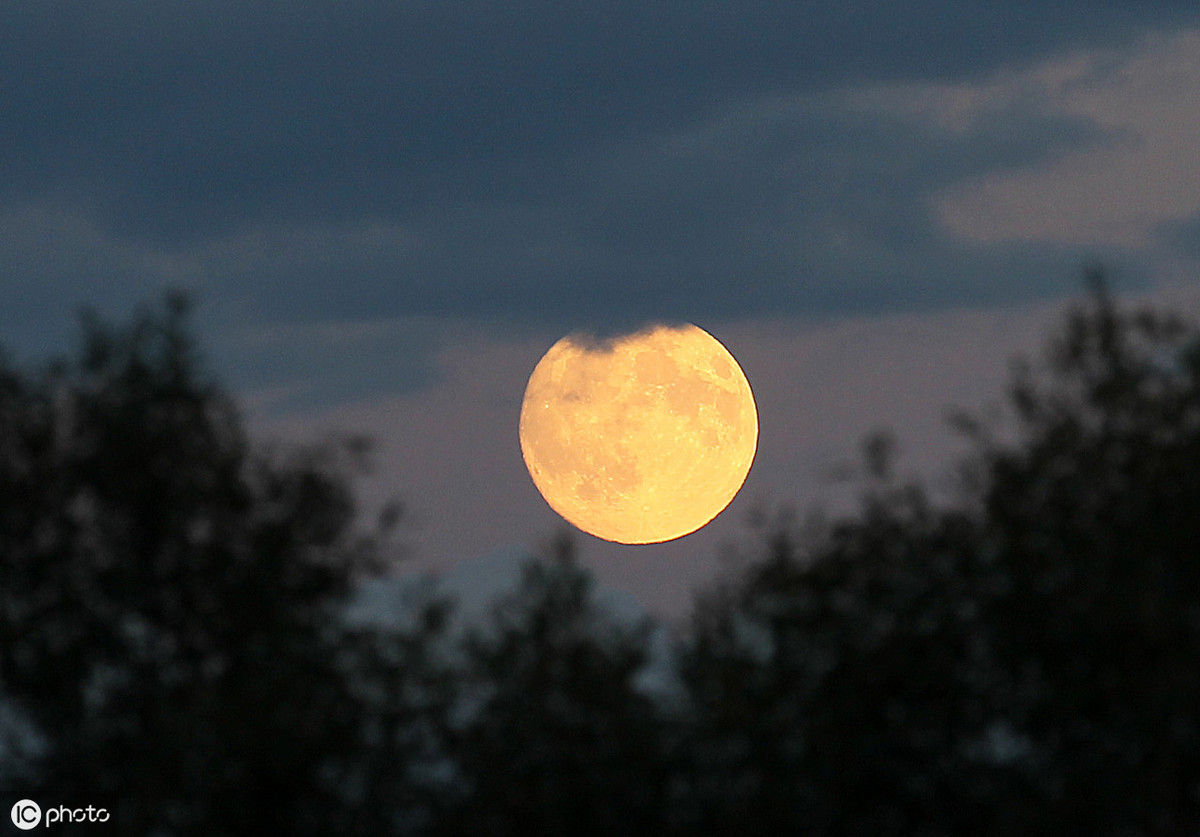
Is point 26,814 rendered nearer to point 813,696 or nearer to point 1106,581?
point 813,696

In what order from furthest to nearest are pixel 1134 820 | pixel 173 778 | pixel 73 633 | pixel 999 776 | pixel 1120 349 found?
pixel 73 633
pixel 1120 349
pixel 173 778
pixel 999 776
pixel 1134 820

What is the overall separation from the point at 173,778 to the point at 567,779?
19.2 ft

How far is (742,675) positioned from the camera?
2216 centimetres

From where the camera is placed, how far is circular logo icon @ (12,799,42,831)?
997 inches

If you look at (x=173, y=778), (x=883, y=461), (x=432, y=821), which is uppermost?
(x=883, y=461)

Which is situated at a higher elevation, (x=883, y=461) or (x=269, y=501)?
(x=269, y=501)

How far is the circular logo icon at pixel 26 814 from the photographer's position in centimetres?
2531

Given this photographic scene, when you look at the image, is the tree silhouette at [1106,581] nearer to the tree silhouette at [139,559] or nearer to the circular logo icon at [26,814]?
the tree silhouette at [139,559]

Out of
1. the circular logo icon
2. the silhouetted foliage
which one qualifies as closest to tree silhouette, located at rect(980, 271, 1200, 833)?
the silhouetted foliage

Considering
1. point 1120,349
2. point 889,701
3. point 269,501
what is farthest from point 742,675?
point 269,501

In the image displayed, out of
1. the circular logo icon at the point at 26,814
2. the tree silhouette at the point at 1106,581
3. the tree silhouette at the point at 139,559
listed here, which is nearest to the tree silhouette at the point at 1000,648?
the tree silhouette at the point at 1106,581

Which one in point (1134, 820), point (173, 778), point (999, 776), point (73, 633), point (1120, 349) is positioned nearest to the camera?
point (1134, 820)

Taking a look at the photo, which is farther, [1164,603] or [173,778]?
[173,778]

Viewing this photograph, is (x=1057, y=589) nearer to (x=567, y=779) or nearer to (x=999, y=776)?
(x=999, y=776)
